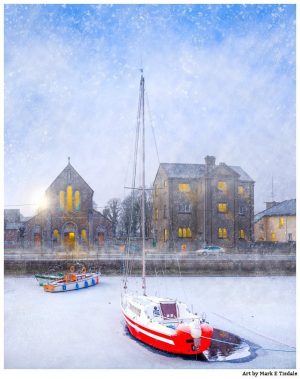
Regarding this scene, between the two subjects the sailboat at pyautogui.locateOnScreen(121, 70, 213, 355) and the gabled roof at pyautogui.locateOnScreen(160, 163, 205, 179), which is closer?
the sailboat at pyautogui.locateOnScreen(121, 70, 213, 355)

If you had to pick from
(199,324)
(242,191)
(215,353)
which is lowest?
(215,353)

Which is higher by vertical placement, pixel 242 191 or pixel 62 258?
pixel 242 191

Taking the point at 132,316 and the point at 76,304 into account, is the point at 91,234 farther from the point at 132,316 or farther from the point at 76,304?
the point at 132,316

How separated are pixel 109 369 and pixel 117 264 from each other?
12052 mm

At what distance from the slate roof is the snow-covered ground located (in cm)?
Result: 1113

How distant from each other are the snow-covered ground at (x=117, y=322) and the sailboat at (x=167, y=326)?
0.66 feet

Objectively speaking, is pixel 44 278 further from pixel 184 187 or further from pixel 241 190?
pixel 241 190

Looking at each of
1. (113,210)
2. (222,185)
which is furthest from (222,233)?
(113,210)

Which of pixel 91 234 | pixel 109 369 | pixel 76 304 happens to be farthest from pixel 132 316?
pixel 91 234

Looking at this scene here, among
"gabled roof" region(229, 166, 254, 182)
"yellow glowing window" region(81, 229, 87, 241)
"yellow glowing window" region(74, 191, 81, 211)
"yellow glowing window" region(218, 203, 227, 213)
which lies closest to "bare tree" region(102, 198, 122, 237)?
"yellow glowing window" region(81, 229, 87, 241)

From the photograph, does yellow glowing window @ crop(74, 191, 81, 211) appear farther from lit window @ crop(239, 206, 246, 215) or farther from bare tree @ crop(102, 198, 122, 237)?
bare tree @ crop(102, 198, 122, 237)

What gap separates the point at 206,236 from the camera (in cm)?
2836

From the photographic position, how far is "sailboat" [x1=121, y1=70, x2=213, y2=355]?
8.91 meters

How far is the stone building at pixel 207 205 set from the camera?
28.4 meters
